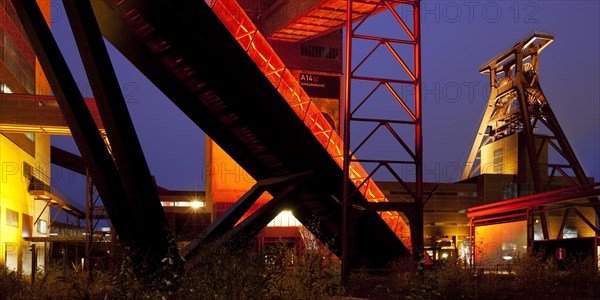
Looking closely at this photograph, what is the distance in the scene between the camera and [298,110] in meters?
15.9

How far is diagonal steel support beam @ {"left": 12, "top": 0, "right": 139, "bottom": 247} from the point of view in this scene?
419 inches

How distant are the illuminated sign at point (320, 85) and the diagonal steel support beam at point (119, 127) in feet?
126

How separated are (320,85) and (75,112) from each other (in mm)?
40499

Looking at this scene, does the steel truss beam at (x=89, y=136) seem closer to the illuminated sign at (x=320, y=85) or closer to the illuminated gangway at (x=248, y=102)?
the illuminated gangway at (x=248, y=102)

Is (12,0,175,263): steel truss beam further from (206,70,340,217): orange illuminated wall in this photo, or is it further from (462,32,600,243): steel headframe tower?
(462,32,600,243): steel headframe tower

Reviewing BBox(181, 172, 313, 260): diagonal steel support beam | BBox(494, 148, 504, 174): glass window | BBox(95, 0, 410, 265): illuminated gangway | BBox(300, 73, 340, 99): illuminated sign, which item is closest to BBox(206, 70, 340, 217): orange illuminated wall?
BBox(300, 73, 340, 99): illuminated sign

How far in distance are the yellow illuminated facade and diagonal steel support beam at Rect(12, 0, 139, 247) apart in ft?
88.9

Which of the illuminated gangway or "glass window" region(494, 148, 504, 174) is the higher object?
"glass window" region(494, 148, 504, 174)

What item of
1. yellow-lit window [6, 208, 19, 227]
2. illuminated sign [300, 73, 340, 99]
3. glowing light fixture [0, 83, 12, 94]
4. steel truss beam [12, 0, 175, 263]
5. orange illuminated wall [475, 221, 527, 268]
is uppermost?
illuminated sign [300, 73, 340, 99]

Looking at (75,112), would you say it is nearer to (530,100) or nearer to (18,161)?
(18,161)

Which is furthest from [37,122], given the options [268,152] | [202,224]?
[268,152]

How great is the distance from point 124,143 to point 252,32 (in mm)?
5095

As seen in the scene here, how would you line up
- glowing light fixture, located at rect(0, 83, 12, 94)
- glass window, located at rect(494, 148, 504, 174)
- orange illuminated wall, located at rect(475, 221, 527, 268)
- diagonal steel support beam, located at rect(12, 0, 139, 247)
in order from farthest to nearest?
glass window, located at rect(494, 148, 504, 174)
glowing light fixture, located at rect(0, 83, 12, 94)
orange illuminated wall, located at rect(475, 221, 527, 268)
diagonal steel support beam, located at rect(12, 0, 139, 247)

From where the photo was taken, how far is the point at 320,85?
50688 millimetres
